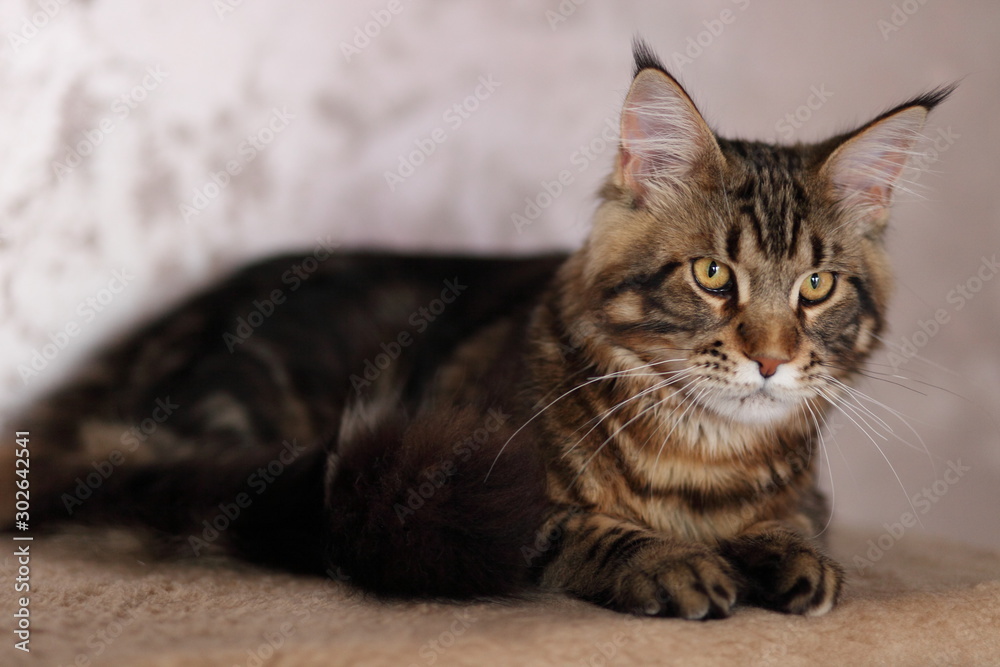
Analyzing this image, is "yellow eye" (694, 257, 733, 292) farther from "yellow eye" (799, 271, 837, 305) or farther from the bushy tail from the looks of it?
the bushy tail

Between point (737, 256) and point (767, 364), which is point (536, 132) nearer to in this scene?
point (737, 256)

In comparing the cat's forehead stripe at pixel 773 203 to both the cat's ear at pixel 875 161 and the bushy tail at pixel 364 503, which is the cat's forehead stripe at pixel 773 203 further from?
the bushy tail at pixel 364 503

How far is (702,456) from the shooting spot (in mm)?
1326

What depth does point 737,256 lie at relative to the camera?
1.26 metres

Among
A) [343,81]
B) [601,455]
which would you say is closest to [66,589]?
Result: [601,455]

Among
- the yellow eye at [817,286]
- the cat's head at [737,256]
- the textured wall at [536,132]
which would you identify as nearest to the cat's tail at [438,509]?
the cat's head at [737,256]

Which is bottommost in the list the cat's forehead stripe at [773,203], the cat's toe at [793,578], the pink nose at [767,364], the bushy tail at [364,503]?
the cat's toe at [793,578]

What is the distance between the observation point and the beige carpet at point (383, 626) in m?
0.90

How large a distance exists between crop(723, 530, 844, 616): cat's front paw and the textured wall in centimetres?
90

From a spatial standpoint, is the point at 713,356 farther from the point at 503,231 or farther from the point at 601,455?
Result: the point at 503,231

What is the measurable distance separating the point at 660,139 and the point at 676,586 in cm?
72

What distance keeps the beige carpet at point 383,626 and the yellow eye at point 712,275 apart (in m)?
0.47

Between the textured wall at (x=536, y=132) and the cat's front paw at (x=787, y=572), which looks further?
the textured wall at (x=536, y=132)

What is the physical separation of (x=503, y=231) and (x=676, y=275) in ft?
3.67
